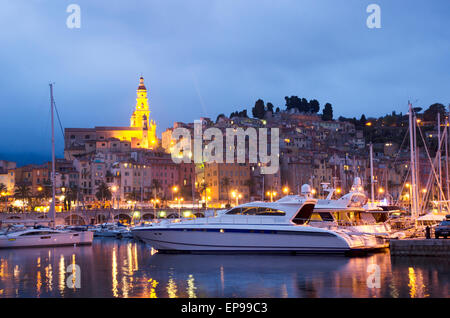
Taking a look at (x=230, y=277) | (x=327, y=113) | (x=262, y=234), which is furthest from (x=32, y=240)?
(x=327, y=113)

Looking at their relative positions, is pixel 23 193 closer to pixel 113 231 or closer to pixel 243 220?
pixel 113 231

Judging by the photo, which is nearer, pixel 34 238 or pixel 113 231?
pixel 34 238

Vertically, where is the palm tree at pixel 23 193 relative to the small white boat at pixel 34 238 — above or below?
above

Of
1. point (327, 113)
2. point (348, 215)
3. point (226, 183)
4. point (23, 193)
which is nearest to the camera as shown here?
point (348, 215)

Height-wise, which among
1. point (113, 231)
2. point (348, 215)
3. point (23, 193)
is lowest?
point (113, 231)

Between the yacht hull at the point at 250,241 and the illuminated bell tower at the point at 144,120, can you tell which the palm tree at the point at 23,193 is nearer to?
the illuminated bell tower at the point at 144,120

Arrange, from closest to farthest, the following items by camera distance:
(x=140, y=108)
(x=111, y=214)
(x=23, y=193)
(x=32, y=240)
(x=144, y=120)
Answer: (x=32, y=240) → (x=111, y=214) → (x=23, y=193) → (x=144, y=120) → (x=140, y=108)

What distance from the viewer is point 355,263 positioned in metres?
27.2

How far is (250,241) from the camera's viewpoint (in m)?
31.6

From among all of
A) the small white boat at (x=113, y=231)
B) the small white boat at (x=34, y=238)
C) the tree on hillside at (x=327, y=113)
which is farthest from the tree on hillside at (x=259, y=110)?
the small white boat at (x=34, y=238)

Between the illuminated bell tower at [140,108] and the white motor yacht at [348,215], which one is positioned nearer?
the white motor yacht at [348,215]

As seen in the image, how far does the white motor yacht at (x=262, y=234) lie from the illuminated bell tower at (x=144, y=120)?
12218cm

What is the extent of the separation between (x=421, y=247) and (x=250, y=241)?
30.6 ft

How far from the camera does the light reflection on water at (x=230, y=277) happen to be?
→ 18938 mm
